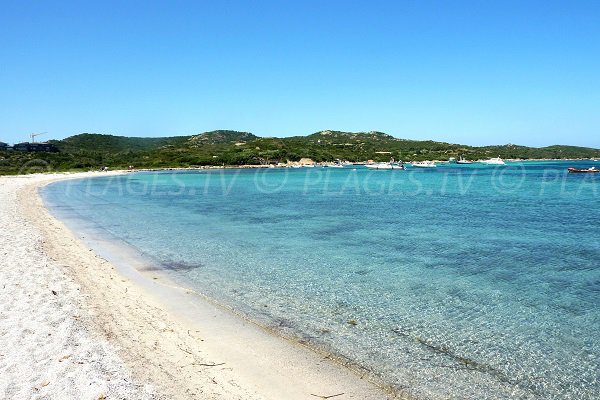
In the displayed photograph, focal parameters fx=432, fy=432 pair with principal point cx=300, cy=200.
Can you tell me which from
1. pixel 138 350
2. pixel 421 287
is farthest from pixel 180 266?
pixel 421 287

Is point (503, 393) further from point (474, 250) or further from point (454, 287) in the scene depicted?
point (474, 250)

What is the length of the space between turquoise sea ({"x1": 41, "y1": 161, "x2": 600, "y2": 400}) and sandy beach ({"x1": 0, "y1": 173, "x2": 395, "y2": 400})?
985 mm

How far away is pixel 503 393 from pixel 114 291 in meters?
10.3

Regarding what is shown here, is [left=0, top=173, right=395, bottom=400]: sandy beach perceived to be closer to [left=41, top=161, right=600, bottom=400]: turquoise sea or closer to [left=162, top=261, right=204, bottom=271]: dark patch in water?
[left=41, top=161, right=600, bottom=400]: turquoise sea

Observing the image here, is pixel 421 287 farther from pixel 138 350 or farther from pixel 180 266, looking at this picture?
pixel 180 266

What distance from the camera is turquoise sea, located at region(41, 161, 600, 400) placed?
326 inches

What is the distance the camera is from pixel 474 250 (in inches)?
754

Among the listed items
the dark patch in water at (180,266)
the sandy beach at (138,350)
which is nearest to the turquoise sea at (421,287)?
the dark patch in water at (180,266)

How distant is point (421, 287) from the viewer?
13500 mm

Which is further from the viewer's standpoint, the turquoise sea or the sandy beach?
the turquoise sea

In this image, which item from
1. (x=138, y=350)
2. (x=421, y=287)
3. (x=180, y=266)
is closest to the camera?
(x=138, y=350)

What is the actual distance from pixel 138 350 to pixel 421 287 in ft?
28.4

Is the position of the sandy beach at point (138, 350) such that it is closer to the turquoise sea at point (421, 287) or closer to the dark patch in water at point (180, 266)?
the turquoise sea at point (421, 287)

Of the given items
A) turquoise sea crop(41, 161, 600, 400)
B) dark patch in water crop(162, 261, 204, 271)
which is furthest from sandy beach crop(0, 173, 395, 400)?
dark patch in water crop(162, 261, 204, 271)
